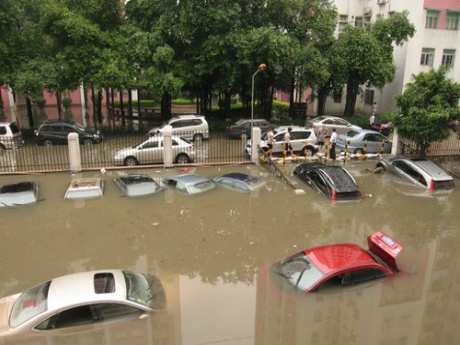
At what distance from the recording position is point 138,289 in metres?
8.32

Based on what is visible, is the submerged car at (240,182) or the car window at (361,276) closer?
the car window at (361,276)

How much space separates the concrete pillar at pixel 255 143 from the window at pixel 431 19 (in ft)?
66.6

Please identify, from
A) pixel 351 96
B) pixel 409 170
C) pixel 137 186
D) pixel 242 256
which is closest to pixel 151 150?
pixel 137 186

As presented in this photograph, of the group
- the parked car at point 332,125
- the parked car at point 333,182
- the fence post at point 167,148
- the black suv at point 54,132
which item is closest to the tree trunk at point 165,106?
the black suv at point 54,132

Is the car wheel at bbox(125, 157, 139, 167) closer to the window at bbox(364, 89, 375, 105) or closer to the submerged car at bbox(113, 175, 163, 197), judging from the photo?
the submerged car at bbox(113, 175, 163, 197)

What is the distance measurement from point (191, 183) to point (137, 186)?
2062 millimetres

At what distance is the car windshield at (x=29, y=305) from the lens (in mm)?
7275

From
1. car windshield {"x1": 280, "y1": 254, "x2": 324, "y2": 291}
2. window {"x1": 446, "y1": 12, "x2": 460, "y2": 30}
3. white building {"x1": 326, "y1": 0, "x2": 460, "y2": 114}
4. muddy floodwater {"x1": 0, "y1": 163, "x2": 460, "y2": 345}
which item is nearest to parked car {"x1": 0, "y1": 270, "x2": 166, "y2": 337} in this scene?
muddy floodwater {"x1": 0, "y1": 163, "x2": 460, "y2": 345}

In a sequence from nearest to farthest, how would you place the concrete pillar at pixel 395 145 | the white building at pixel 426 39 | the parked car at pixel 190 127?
the concrete pillar at pixel 395 145, the parked car at pixel 190 127, the white building at pixel 426 39

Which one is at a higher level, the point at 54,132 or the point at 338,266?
the point at 54,132

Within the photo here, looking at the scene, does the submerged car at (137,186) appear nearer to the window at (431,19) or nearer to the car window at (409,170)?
the car window at (409,170)

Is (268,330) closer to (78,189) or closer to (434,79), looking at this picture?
(78,189)

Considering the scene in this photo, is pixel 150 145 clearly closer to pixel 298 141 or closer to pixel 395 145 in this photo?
pixel 298 141

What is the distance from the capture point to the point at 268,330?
8.04 m
